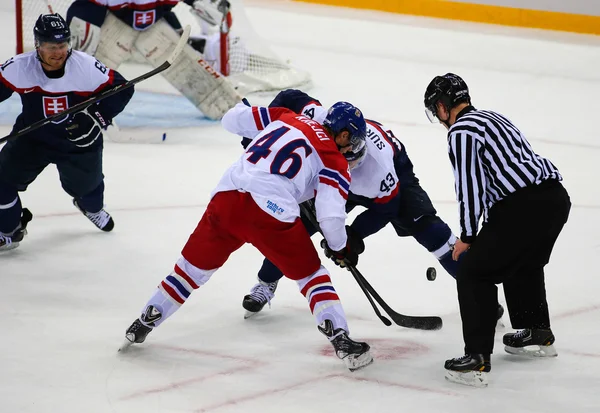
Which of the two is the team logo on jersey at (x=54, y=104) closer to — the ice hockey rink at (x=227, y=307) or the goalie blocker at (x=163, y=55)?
the ice hockey rink at (x=227, y=307)

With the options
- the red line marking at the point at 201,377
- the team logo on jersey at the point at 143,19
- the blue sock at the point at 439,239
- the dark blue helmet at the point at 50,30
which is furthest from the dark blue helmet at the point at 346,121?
the team logo on jersey at the point at 143,19

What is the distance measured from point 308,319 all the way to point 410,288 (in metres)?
0.55

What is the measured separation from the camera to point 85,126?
169 inches

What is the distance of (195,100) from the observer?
260 inches

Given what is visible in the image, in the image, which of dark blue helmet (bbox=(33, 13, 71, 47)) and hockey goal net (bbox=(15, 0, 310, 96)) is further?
hockey goal net (bbox=(15, 0, 310, 96))

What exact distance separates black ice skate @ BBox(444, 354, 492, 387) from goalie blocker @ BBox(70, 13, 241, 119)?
3760 millimetres

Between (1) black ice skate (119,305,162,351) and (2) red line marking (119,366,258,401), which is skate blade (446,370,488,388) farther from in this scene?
(1) black ice skate (119,305,162,351)

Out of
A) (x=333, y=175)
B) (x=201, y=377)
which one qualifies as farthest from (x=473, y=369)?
(x=201, y=377)

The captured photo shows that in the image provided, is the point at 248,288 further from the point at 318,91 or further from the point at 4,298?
the point at 318,91

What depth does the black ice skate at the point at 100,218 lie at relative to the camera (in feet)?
15.0

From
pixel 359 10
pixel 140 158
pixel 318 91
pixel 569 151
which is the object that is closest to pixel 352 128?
pixel 140 158

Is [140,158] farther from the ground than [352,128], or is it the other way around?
[352,128]

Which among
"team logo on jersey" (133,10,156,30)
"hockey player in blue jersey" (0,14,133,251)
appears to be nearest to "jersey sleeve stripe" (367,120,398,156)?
"hockey player in blue jersey" (0,14,133,251)

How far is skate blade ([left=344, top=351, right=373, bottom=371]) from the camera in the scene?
318 centimetres
